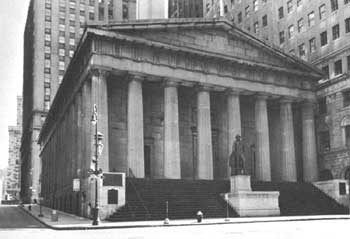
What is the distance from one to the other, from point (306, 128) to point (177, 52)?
17.5 meters

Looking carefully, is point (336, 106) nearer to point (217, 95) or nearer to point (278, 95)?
point (278, 95)

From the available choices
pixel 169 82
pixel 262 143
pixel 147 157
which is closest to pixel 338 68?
pixel 262 143

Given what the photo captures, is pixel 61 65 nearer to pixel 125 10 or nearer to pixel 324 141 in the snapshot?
pixel 125 10

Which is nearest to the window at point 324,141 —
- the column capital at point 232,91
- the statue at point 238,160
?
the column capital at point 232,91

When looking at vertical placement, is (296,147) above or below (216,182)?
above

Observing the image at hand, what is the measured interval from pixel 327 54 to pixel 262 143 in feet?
43.2

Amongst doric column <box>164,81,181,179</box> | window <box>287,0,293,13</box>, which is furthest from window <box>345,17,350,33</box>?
doric column <box>164,81,181,179</box>

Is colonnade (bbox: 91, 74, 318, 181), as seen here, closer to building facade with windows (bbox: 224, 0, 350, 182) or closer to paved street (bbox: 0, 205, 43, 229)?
building facade with windows (bbox: 224, 0, 350, 182)

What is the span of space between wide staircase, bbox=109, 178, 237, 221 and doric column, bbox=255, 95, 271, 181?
28.1 ft

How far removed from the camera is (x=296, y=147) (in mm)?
58688

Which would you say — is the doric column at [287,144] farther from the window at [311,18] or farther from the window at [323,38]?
the window at [311,18]

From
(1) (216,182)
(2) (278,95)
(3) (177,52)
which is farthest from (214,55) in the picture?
(1) (216,182)

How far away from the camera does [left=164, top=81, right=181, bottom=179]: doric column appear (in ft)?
148

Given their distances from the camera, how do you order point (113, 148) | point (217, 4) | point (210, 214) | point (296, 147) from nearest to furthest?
1. point (210, 214)
2. point (113, 148)
3. point (296, 147)
4. point (217, 4)
